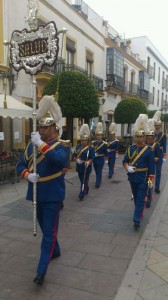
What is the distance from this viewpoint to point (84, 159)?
7410 millimetres

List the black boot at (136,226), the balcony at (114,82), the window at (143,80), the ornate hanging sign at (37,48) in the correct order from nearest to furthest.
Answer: the ornate hanging sign at (37,48) → the black boot at (136,226) → the balcony at (114,82) → the window at (143,80)

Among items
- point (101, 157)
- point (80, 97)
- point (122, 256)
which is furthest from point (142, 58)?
point (122, 256)

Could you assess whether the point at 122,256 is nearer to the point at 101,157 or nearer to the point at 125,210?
the point at 125,210

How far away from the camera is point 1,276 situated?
3562 mm

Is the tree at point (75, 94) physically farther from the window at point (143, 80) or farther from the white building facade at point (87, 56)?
the window at point (143, 80)

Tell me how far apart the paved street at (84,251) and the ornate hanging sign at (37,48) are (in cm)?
248

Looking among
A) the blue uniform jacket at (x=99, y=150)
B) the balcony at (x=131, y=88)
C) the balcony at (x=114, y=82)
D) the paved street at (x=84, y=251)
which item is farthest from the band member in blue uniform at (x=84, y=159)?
the balcony at (x=131, y=88)

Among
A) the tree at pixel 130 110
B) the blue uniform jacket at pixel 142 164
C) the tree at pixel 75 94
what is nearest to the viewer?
the blue uniform jacket at pixel 142 164

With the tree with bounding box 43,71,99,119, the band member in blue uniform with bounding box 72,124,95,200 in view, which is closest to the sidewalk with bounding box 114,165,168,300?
the band member in blue uniform with bounding box 72,124,95,200

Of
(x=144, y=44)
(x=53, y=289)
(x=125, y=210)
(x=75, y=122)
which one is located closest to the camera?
(x=53, y=289)

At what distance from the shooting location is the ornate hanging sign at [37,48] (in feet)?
12.9

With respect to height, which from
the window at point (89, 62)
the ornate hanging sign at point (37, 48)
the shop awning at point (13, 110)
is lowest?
the shop awning at point (13, 110)

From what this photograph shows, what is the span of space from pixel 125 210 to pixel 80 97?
5.60 meters

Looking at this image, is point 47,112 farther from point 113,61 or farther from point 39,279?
point 113,61
